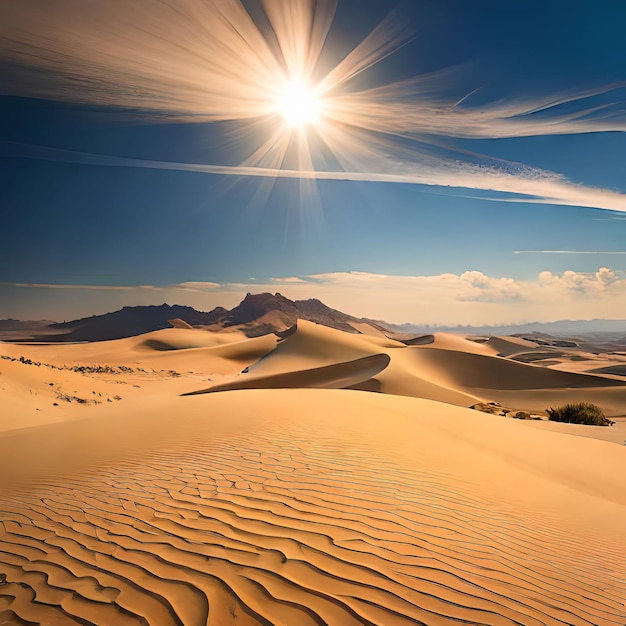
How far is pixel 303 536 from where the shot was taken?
3.33 meters

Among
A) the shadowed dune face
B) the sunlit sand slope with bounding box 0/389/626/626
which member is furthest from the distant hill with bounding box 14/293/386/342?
the sunlit sand slope with bounding box 0/389/626/626

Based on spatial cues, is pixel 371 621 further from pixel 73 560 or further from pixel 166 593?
pixel 73 560

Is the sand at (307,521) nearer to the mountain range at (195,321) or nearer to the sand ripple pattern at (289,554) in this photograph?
the sand ripple pattern at (289,554)

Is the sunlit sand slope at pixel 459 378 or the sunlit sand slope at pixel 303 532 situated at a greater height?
the sunlit sand slope at pixel 459 378

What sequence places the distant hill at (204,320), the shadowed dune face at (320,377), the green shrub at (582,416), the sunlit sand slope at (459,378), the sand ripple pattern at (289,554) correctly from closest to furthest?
the sand ripple pattern at (289,554) < the green shrub at (582,416) < the sunlit sand slope at (459,378) < the shadowed dune face at (320,377) < the distant hill at (204,320)

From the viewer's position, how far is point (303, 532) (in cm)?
341

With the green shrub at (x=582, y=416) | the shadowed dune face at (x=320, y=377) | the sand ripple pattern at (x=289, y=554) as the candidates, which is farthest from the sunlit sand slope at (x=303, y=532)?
the shadowed dune face at (x=320, y=377)

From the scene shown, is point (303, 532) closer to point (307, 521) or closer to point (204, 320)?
point (307, 521)

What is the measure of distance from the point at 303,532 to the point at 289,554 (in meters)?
0.38

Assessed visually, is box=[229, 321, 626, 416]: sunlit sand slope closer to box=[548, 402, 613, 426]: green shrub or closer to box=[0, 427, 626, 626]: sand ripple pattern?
box=[548, 402, 613, 426]: green shrub

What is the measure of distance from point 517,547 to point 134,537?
3.43 meters

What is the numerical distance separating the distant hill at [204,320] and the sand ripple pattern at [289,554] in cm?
10932

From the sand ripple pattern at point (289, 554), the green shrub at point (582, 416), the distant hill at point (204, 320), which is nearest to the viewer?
the sand ripple pattern at point (289, 554)

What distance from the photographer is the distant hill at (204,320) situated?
430 ft
